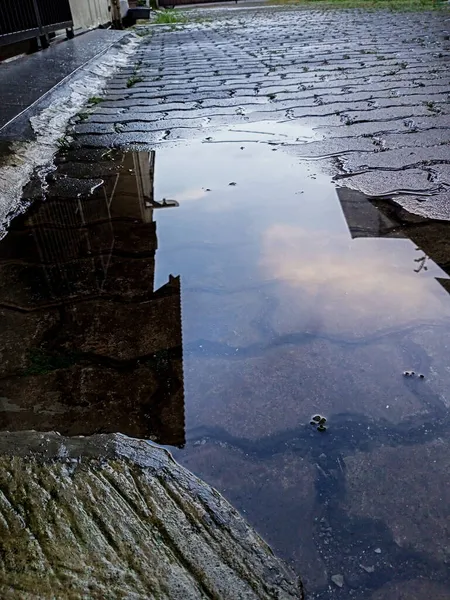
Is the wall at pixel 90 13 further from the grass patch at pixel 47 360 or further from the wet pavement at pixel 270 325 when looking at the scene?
the grass patch at pixel 47 360

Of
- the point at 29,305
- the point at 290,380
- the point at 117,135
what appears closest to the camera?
the point at 290,380

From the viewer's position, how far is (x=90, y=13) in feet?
41.0

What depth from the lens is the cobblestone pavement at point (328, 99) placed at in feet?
11.7

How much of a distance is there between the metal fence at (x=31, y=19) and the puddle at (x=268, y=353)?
5.19 meters

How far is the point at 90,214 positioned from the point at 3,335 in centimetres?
122

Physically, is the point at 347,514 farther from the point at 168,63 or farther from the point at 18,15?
the point at 168,63

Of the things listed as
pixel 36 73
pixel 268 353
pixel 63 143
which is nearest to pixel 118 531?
pixel 268 353

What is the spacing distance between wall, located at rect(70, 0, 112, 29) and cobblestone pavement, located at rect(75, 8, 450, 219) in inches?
70.1

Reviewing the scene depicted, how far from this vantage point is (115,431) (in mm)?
1555

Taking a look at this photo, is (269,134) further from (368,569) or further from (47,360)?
(368,569)

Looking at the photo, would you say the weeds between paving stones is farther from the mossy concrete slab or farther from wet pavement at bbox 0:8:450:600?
the mossy concrete slab

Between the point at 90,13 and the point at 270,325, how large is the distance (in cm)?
1309

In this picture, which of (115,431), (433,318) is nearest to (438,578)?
(115,431)

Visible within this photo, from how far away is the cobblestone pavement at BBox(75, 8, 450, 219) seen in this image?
3.57 metres
